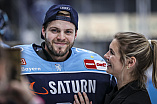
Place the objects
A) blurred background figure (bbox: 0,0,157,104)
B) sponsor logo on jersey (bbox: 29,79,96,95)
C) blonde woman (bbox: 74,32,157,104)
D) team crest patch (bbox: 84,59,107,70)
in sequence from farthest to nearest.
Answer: blurred background figure (bbox: 0,0,157,104)
team crest patch (bbox: 84,59,107,70)
sponsor logo on jersey (bbox: 29,79,96,95)
blonde woman (bbox: 74,32,157,104)

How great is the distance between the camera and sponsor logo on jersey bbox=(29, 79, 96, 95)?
2098 mm

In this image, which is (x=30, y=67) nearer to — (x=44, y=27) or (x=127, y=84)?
(x=44, y=27)

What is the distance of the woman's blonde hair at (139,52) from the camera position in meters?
1.94

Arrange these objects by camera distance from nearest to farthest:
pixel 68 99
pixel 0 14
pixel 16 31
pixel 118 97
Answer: pixel 118 97 < pixel 68 99 < pixel 0 14 < pixel 16 31

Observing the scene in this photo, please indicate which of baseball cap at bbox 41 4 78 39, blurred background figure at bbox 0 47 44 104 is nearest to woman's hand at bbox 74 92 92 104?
baseball cap at bbox 41 4 78 39

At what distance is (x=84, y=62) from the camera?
7.75 feet

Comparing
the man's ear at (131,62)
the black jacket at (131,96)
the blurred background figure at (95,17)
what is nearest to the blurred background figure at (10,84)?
the black jacket at (131,96)

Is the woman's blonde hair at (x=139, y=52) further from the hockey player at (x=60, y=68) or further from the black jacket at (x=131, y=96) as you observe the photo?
the hockey player at (x=60, y=68)

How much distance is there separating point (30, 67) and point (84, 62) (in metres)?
0.54

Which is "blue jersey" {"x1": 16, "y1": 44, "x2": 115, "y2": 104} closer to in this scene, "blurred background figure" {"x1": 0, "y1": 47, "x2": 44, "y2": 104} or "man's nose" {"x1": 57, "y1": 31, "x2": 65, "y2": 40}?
"man's nose" {"x1": 57, "y1": 31, "x2": 65, "y2": 40}

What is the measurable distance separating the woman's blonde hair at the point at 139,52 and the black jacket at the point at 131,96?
0.22 feet

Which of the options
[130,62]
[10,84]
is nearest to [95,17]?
[130,62]

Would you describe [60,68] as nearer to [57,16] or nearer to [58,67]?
[58,67]

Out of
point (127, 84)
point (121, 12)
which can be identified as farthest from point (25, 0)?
point (127, 84)
